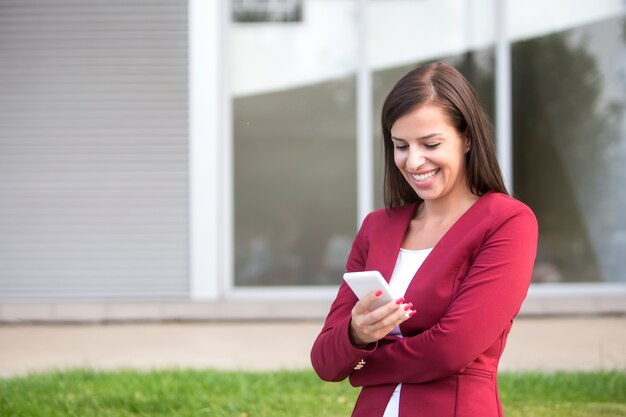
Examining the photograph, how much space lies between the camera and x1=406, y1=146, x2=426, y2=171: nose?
7.11 ft

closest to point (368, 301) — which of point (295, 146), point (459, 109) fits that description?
point (459, 109)

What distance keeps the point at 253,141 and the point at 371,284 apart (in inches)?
268

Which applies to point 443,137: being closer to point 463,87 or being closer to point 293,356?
point 463,87

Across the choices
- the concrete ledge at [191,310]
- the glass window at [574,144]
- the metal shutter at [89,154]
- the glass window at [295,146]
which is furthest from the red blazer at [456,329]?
the glass window at [574,144]

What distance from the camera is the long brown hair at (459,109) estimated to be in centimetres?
217

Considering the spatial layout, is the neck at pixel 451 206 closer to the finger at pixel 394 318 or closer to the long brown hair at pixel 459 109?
the long brown hair at pixel 459 109

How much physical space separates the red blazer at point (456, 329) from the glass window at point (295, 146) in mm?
6415

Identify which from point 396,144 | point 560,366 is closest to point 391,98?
point 396,144

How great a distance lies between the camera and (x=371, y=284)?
192 cm

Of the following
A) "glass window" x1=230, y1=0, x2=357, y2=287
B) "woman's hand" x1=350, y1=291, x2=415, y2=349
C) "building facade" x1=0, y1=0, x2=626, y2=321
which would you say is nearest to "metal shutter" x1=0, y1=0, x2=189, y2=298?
"building facade" x1=0, y1=0, x2=626, y2=321

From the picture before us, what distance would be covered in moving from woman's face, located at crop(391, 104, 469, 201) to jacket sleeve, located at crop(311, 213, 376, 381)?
270mm

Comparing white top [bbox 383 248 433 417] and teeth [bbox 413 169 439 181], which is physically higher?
teeth [bbox 413 169 439 181]

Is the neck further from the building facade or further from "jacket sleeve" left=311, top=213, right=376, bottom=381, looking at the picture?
the building facade

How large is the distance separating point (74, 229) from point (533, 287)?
14.5 feet
